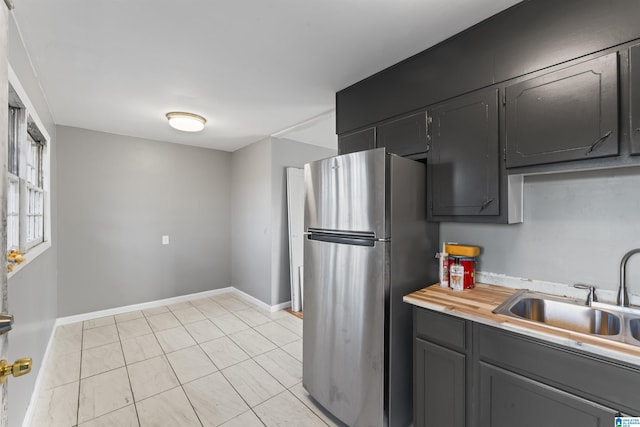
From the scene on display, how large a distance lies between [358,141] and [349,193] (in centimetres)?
73

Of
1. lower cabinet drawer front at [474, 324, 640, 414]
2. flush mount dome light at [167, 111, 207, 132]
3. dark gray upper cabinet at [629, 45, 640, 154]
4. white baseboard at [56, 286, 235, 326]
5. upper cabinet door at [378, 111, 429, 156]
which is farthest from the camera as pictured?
white baseboard at [56, 286, 235, 326]

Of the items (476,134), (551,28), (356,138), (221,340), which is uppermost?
(551,28)

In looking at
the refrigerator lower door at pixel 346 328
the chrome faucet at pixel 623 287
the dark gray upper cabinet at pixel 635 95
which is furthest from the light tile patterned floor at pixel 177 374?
the dark gray upper cabinet at pixel 635 95

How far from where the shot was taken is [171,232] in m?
4.20

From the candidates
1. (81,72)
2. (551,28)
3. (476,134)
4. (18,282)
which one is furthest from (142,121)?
(551,28)

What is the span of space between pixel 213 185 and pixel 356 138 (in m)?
3.09

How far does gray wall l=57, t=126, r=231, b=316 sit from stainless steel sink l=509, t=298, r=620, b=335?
4.23 m

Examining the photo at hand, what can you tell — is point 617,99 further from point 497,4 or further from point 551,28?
point 497,4

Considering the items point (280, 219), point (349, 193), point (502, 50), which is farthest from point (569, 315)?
point (280, 219)

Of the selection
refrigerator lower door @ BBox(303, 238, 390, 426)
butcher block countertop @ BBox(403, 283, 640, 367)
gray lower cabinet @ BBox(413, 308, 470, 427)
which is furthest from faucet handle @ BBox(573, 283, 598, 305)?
refrigerator lower door @ BBox(303, 238, 390, 426)

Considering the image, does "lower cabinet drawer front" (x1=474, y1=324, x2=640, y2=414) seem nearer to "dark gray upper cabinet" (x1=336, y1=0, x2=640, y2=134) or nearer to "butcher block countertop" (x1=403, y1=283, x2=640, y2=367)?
"butcher block countertop" (x1=403, y1=283, x2=640, y2=367)

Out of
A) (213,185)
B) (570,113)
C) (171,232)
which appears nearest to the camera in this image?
(570,113)

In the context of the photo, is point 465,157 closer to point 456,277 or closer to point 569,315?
point 456,277

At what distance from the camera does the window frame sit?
1721mm
